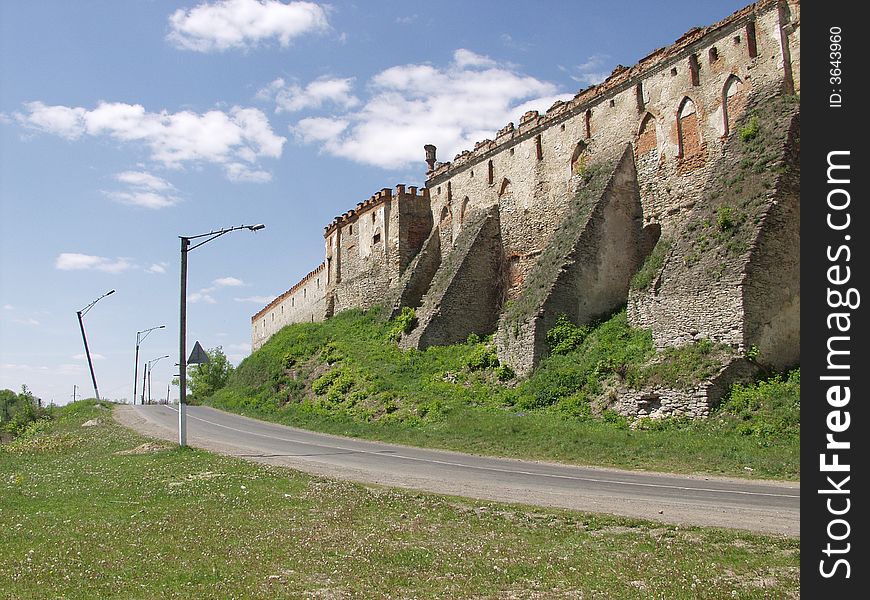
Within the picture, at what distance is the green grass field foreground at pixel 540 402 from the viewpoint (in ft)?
58.1

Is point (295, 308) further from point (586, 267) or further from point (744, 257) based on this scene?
point (744, 257)

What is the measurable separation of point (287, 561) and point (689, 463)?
37.9 ft

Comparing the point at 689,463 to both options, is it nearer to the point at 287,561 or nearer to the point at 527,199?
the point at 287,561

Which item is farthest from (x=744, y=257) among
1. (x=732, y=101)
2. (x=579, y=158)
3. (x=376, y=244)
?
(x=376, y=244)

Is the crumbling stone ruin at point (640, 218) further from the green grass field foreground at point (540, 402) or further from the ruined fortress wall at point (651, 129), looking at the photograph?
the green grass field foreground at point (540, 402)

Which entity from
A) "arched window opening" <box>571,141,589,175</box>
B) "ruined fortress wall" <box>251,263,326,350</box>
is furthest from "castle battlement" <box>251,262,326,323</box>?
"arched window opening" <box>571,141,589,175</box>

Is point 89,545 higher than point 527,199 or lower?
lower

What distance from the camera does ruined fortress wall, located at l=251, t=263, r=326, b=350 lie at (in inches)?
2147

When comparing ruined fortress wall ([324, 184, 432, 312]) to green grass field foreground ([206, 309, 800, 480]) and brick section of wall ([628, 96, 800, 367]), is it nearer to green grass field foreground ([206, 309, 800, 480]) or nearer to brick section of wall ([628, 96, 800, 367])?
green grass field foreground ([206, 309, 800, 480])

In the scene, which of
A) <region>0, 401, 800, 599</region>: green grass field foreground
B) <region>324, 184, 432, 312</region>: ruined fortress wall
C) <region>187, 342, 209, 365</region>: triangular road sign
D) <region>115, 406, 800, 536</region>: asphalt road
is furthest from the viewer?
<region>324, 184, 432, 312</region>: ruined fortress wall

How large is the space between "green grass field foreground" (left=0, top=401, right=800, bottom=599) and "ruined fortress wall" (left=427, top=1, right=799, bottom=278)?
19598mm

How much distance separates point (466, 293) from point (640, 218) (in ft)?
33.1
